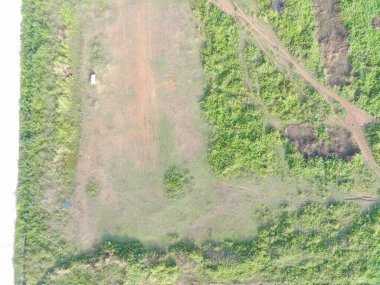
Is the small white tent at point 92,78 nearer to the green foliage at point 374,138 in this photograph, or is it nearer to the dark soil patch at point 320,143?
the dark soil patch at point 320,143

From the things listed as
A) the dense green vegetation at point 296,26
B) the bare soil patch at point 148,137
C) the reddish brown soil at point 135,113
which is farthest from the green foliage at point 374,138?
the reddish brown soil at point 135,113

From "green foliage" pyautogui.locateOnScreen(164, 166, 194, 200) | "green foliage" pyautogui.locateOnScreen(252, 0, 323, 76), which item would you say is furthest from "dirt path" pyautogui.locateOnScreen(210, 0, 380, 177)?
"green foliage" pyautogui.locateOnScreen(164, 166, 194, 200)

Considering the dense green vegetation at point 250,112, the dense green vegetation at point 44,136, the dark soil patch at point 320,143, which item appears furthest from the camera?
the dark soil patch at point 320,143

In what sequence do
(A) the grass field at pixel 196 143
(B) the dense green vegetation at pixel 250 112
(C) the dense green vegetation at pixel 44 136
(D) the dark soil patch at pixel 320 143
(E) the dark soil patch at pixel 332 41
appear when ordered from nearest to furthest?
1. (C) the dense green vegetation at pixel 44 136
2. (A) the grass field at pixel 196 143
3. (B) the dense green vegetation at pixel 250 112
4. (D) the dark soil patch at pixel 320 143
5. (E) the dark soil patch at pixel 332 41

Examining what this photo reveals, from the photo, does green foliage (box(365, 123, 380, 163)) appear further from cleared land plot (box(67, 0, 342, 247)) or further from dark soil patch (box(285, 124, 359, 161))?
cleared land plot (box(67, 0, 342, 247))

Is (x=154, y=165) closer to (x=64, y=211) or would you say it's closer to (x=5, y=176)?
(x=64, y=211)

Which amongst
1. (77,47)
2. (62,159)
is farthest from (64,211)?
(77,47)

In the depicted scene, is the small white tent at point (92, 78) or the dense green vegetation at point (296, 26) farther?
the dense green vegetation at point (296, 26)

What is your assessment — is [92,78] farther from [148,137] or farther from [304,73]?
[304,73]

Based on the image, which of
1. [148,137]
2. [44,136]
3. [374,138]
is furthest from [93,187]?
[374,138]
